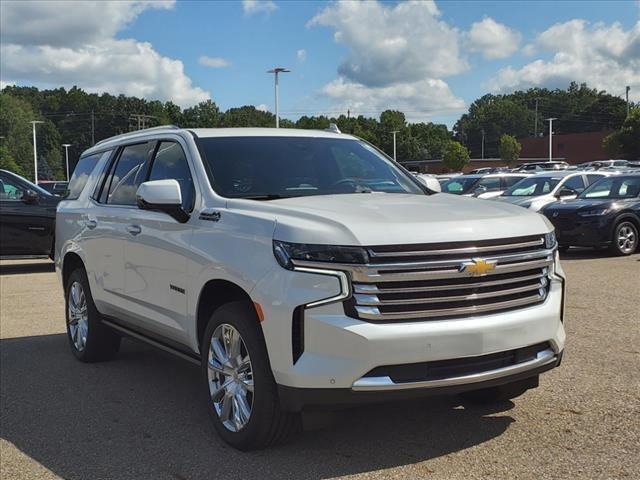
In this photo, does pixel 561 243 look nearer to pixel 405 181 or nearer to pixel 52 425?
pixel 405 181

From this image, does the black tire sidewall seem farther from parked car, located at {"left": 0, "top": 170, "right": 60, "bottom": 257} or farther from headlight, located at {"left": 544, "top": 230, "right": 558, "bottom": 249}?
parked car, located at {"left": 0, "top": 170, "right": 60, "bottom": 257}

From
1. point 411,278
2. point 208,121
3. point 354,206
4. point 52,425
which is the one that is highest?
point 208,121

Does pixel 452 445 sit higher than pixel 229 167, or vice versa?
pixel 229 167

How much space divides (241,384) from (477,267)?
1525 mm

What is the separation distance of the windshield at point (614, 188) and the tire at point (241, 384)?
1224cm

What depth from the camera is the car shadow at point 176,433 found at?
392 centimetres

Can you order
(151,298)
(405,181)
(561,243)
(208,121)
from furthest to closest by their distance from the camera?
1. (208,121)
2. (561,243)
3. (405,181)
4. (151,298)

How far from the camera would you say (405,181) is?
5.50 m

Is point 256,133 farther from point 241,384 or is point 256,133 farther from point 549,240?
point 549,240

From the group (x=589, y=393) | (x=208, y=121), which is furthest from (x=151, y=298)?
(x=208, y=121)

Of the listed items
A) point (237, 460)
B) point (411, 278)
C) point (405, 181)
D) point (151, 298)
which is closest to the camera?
point (411, 278)

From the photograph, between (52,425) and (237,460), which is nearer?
(237,460)

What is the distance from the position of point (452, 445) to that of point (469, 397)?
0.76m

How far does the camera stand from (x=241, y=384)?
409cm
